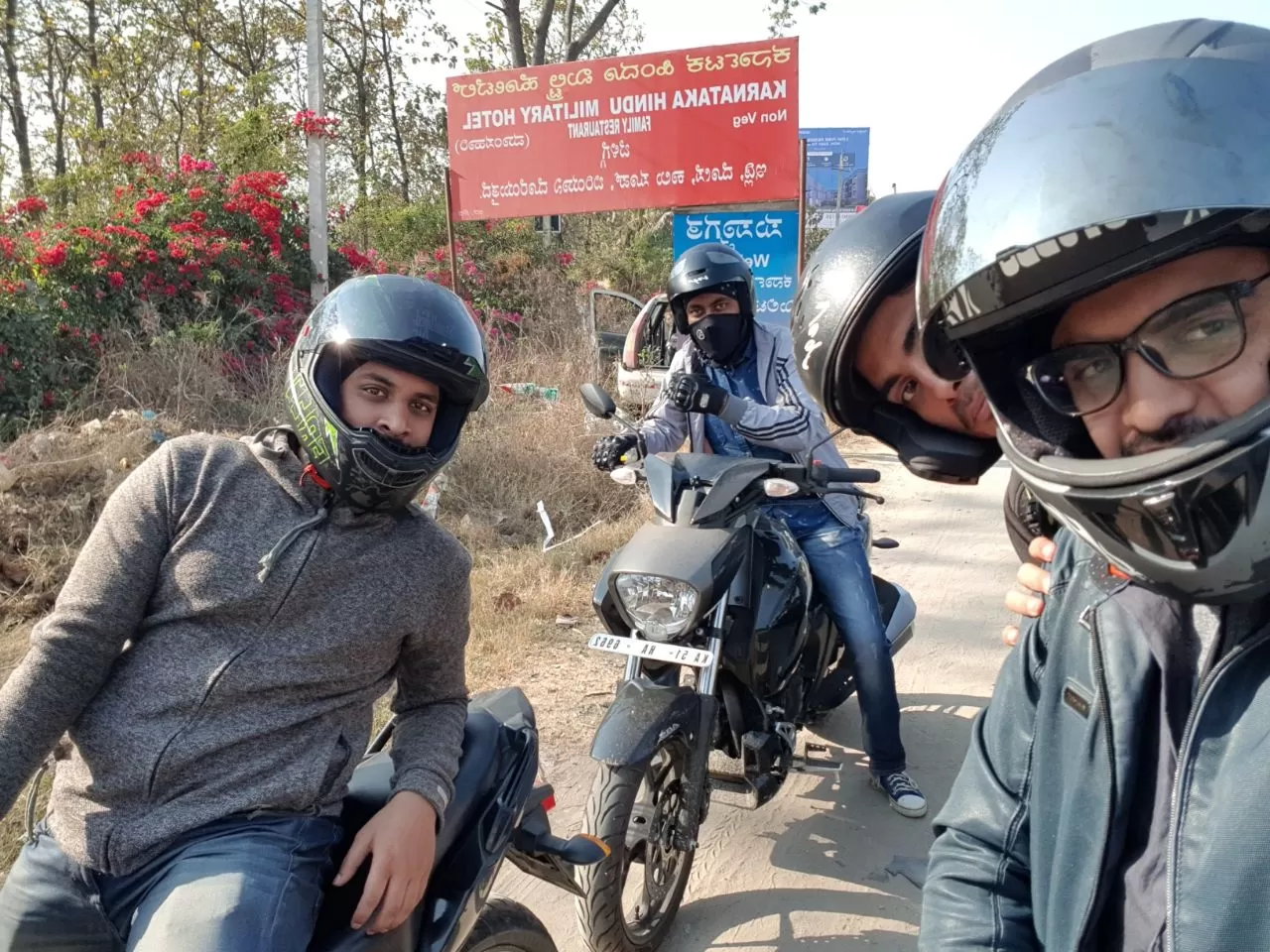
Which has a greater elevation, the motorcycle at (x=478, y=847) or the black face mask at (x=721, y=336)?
the black face mask at (x=721, y=336)

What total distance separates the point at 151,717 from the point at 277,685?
209 mm

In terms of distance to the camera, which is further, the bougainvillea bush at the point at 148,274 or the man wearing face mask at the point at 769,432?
the bougainvillea bush at the point at 148,274

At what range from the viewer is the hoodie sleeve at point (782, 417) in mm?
3105

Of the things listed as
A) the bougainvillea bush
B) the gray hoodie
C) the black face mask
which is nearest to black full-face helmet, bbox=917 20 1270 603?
the gray hoodie

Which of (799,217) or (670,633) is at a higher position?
(799,217)

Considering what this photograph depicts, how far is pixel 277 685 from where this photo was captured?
1.65 m

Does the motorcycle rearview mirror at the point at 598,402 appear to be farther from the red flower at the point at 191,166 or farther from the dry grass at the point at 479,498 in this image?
the red flower at the point at 191,166

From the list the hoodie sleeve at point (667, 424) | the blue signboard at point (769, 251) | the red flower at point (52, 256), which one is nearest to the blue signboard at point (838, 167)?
the blue signboard at point (769, 251)

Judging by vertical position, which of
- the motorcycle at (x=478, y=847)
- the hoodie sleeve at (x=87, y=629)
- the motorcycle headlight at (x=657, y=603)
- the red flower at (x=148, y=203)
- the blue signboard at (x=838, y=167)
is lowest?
the motorcycle at (x=478, y=847)

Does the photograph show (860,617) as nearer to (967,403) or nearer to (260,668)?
(967,403)

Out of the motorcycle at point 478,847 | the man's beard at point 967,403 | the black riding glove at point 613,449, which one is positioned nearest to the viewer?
the man's beard at point 967,403

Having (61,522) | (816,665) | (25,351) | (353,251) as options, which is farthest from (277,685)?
(353,251)

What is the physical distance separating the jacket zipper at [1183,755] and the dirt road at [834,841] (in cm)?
183

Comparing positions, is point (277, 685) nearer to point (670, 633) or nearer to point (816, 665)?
point (670, 633)
